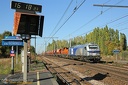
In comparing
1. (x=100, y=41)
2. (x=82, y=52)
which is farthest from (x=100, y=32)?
(x=82, y=52)

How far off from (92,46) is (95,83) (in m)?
25.0

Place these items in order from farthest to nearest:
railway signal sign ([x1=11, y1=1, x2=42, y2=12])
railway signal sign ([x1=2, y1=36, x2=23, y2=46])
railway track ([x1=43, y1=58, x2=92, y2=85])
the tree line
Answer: the tree line < railway signal sign ([x1=2, y1=36, x2=23, y2=46]) < railway track ([x1=43, y1=58, x2=92, y2=85]) < railway signal sign ([x1=11, y1=1, x2=42, y2=12])

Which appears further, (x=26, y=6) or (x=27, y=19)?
(x=27, y=19)

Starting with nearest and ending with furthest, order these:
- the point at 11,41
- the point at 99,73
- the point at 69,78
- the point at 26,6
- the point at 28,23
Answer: the point at 26,6, the point at 28,23, the point at 69,78, the point at 11,41, the point at 99,73

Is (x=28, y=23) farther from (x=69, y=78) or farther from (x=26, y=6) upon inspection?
(x=69, y=78)

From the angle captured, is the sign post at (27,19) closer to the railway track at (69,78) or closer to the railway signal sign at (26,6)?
the railway signal sign at (26,6)

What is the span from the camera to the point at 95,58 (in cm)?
3997

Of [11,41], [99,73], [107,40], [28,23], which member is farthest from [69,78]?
[107,40]

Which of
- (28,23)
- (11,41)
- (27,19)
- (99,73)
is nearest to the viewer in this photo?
(27,19)

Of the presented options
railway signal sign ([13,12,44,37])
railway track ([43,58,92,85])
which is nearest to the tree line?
railway track ([43,58,92,85])

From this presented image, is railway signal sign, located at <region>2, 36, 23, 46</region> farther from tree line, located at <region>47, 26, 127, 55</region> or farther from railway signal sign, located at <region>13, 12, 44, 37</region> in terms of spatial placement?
tree line, located at <region>47, 26, 127, 55</region>

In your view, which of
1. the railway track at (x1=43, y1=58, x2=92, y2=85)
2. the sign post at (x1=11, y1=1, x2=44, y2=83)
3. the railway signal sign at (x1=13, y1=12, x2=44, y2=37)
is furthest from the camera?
the railway track at (x1=43, y1=58, x2=92, y2=85)

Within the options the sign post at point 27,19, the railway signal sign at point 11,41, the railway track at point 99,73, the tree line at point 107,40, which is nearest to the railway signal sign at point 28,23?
the sign post at point 27,19

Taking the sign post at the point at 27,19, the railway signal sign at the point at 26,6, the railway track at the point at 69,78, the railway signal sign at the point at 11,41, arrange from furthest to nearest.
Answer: the railway signal sign at the point at 11,41 < the railway track at the point at 69,78 < the sign post at the point at 27,19 < the railway signal sign at the point at 26,6
